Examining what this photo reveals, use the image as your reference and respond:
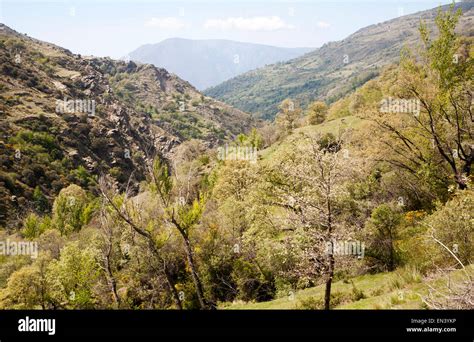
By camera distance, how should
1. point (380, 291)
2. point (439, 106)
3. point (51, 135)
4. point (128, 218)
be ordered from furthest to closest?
point (51, 135) < point (439, 106) < point (380, 291) < point (128, 218)

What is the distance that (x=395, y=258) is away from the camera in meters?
22.1

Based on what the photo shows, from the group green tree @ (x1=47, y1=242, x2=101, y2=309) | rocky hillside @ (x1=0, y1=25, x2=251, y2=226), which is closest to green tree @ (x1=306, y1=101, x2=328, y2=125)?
rocky hillside @ (x1=0, y1=25, x2=251, y2=226)

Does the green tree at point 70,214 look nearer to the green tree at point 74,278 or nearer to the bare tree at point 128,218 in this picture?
the green tree at point 74,278

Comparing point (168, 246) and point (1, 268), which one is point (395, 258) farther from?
point (1, 268)

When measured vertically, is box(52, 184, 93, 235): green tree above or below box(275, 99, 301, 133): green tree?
below

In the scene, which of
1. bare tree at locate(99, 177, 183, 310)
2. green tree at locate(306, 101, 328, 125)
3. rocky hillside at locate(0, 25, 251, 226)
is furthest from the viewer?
rocky hillside at locate(0, 25, 251, 226)

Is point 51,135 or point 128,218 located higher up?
point 51,135

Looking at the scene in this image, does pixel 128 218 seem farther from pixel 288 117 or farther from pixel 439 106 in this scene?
pixel 288 117

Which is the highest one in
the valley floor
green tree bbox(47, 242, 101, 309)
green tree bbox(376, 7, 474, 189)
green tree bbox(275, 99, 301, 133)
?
green tree bbox(275, 99, 301, 133)

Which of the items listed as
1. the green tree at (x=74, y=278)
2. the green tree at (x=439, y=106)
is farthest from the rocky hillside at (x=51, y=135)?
the green tree at (x=439, y=106)

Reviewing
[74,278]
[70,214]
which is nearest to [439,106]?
[74,278]

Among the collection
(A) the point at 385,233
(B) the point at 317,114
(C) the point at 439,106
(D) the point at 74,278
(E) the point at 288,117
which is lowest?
(D) the point at 74,278

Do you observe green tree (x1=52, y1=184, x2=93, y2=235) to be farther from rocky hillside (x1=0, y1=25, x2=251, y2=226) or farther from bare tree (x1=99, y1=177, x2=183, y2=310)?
bare tree (x1=99, y1=177, x2=183, y2=310)
